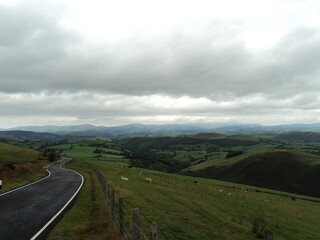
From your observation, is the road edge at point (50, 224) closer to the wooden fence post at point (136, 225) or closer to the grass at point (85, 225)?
the grass at point (85, 225)

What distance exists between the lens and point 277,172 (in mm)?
141000

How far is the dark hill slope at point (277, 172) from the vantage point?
123688 mm

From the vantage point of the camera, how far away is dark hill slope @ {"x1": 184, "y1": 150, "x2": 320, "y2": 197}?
123688 millimetres

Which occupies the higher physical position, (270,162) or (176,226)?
(176,226)

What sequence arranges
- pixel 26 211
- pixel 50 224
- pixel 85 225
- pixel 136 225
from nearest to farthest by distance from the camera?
pixel 136 225 → pixel 50 224 → pixel 85 225 → pixel 26 211

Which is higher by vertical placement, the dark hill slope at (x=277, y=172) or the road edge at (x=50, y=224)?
the road edge at (x=50, y=224)

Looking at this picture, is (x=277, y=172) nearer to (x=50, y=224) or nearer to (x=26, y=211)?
(x=26, y=211)

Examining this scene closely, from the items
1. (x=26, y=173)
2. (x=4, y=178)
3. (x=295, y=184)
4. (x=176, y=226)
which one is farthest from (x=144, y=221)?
(x=295, y=184)

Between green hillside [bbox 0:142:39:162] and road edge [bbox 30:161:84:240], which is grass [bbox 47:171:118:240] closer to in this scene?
road edge [bbox 30:161:84:240]

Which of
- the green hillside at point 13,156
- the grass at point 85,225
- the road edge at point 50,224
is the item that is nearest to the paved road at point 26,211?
the road edge at point 50,224

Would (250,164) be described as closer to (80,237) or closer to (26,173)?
(26,173)

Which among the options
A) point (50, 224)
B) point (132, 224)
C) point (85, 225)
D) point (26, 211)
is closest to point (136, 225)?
point (85, 225)

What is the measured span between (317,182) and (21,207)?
460ft

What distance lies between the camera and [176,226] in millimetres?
17250
